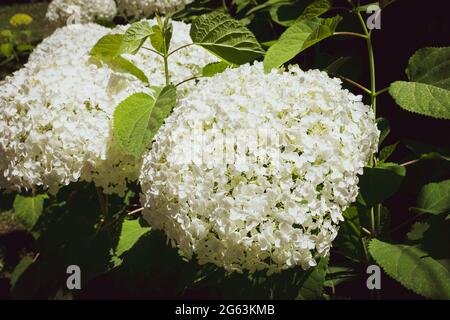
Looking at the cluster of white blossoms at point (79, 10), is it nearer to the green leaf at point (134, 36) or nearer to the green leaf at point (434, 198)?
the green leaf at point (134, 36)

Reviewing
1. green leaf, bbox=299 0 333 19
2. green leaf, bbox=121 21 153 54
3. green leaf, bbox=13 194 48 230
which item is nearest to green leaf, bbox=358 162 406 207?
green leaf, bbox=299 0 333 19

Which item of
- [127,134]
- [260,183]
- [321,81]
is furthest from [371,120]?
[127,134]

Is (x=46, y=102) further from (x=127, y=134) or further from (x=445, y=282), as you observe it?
(x=445, y=282)

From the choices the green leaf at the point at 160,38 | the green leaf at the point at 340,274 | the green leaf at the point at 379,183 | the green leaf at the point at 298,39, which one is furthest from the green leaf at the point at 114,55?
the green leaf at the point at 340,274

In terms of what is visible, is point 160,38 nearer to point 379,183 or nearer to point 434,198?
point 379,183

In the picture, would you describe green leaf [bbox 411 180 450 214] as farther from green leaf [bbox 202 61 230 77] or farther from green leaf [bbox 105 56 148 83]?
green leaf [bbox 105 56 148 83]

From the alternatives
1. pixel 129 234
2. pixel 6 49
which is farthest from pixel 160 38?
pixel 6 49
